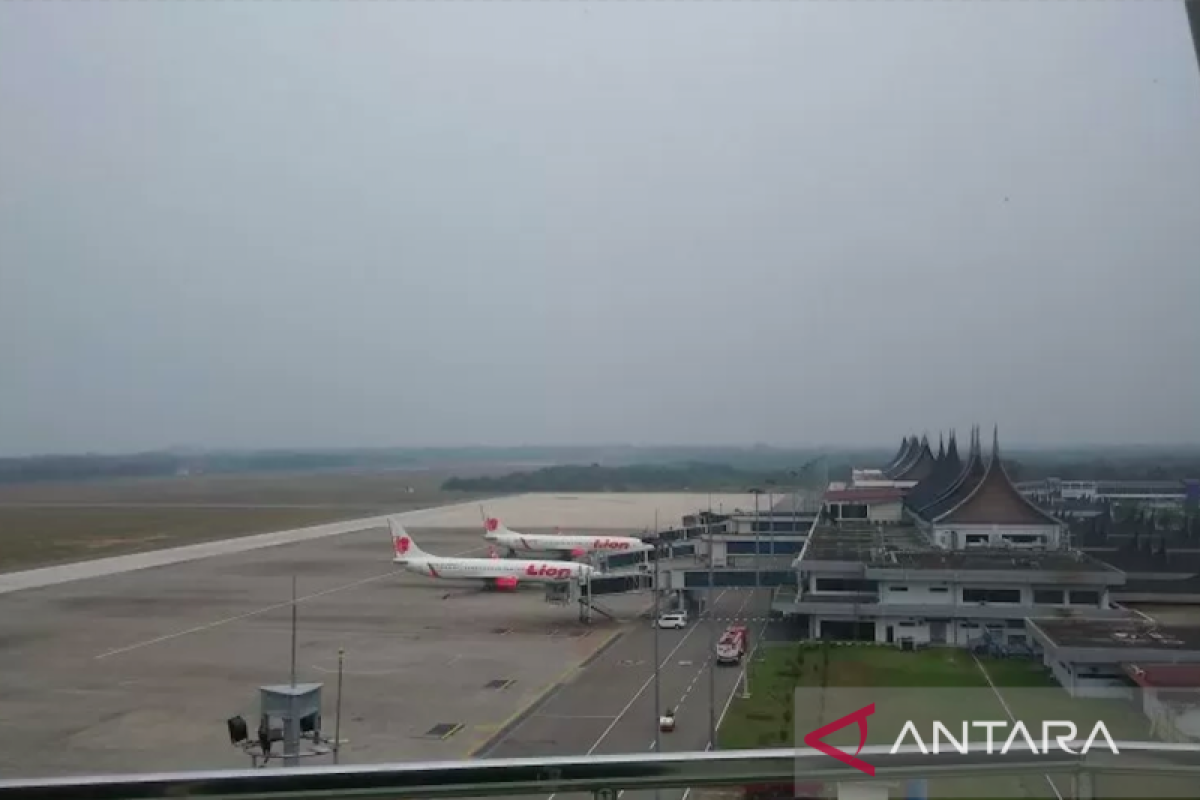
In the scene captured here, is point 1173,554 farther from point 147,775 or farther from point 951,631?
point 147,775

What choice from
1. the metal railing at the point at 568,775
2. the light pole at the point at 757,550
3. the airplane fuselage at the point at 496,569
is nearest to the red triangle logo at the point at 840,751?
the metal railing at the point at 568,775

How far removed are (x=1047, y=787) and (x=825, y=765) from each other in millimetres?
226

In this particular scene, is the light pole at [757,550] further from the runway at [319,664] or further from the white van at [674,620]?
the white van at [674,620]

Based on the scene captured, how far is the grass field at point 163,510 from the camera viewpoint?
8367 mm

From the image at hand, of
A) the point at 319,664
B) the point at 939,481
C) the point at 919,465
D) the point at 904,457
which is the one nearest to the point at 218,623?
the point at 319,664

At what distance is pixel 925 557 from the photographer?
279 inches

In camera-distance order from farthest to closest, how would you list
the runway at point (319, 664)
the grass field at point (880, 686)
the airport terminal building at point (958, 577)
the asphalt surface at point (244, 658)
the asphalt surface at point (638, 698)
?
the airport terminal building at point (958, 577), the asphalt surface at point (244, 658), the runway at point (319, 664), the asphalt surface at point (638, 698), the grass field at point (880, 686)

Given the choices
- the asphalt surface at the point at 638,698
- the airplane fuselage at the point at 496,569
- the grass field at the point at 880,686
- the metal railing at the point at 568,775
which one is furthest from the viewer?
the airplane fuselage at the point at 496,569

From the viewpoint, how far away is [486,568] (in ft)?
43.1

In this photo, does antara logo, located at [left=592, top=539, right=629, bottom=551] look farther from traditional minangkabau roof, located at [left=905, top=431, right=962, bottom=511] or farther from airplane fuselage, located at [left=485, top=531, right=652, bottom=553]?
traditional minangkabau roof, located at [left=905, top=431, right=962, bottom=511]

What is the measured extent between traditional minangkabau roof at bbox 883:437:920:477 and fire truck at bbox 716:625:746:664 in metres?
11.7

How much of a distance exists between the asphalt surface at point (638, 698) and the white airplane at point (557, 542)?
6321 mm

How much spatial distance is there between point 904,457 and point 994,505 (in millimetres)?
11459

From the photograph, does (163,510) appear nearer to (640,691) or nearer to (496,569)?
(496,569)
